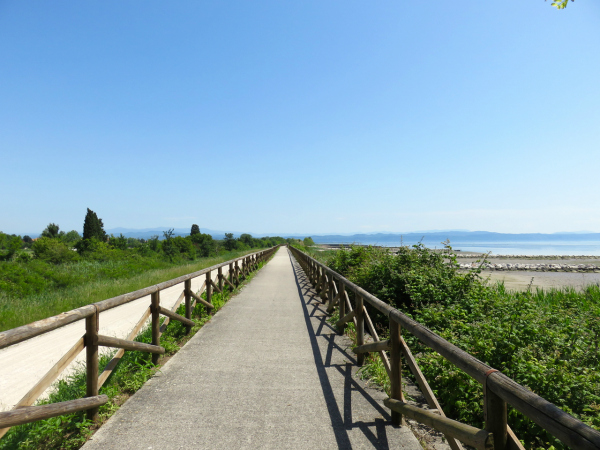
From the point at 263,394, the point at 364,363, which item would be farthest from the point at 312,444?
the point at 364,363

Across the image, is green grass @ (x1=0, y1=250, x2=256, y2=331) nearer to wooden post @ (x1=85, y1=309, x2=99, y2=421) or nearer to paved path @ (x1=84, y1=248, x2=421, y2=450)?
paved path @ (x1=84, y1=248, x2=421, y2=450)

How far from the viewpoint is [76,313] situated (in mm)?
3146

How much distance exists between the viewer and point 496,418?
2.00 metres

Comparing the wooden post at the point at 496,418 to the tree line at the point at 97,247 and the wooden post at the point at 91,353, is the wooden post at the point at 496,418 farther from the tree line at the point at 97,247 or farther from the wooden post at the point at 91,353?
the tree line at the point at 97,247

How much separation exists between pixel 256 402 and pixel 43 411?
1.99 metres


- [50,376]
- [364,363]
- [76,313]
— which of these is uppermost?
[76,313]

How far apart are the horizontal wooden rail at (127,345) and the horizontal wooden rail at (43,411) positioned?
51 centimetres

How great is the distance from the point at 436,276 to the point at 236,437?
5.69 metres

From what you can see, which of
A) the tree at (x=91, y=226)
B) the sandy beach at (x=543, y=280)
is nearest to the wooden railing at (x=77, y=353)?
the sandy beach at (x=543, y=280)

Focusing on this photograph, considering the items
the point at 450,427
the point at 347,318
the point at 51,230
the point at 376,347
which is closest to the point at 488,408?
the point at 450,427

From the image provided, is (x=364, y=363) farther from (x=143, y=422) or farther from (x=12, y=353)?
(x=12, y=353)

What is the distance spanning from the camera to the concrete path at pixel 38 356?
5.60 meters

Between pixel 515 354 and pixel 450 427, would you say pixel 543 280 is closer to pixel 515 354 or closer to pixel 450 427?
pixel 515 354

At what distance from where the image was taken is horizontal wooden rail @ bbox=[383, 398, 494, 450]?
203 centimetres
